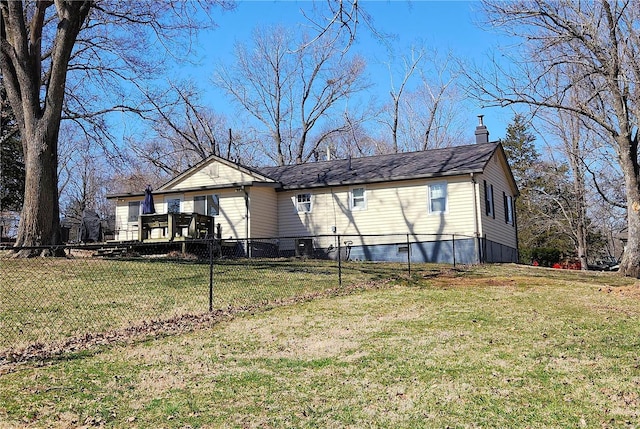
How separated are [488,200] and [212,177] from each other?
10547 mm

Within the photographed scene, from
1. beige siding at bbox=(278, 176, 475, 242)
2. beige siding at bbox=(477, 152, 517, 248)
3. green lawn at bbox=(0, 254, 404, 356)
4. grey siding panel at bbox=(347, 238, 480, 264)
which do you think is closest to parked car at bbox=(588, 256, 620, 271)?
beige siding at bbox=(477, 152, 517, 248)

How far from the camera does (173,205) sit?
22.2m

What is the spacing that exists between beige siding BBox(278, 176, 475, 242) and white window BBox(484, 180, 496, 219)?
1113 millimetres

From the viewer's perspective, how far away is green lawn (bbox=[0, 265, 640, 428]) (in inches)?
167

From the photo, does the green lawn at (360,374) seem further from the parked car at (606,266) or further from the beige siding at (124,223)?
the parked car at (606,266)

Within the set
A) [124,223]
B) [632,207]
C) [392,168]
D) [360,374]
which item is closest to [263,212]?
[392,168]

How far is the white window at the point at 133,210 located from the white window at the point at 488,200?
14.4 m

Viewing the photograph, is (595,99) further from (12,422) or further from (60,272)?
(12,422)

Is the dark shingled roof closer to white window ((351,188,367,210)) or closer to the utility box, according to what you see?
white window ((351,188,367,210))

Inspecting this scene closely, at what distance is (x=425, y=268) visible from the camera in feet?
50.1

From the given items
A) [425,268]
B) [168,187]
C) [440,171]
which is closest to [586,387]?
[425,268]

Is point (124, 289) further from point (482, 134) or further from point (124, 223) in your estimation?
point (482, 134)

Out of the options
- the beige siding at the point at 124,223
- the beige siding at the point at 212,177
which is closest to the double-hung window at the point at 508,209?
the beige siding at the point at 212,177

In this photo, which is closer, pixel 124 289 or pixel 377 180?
pixel 124 289
